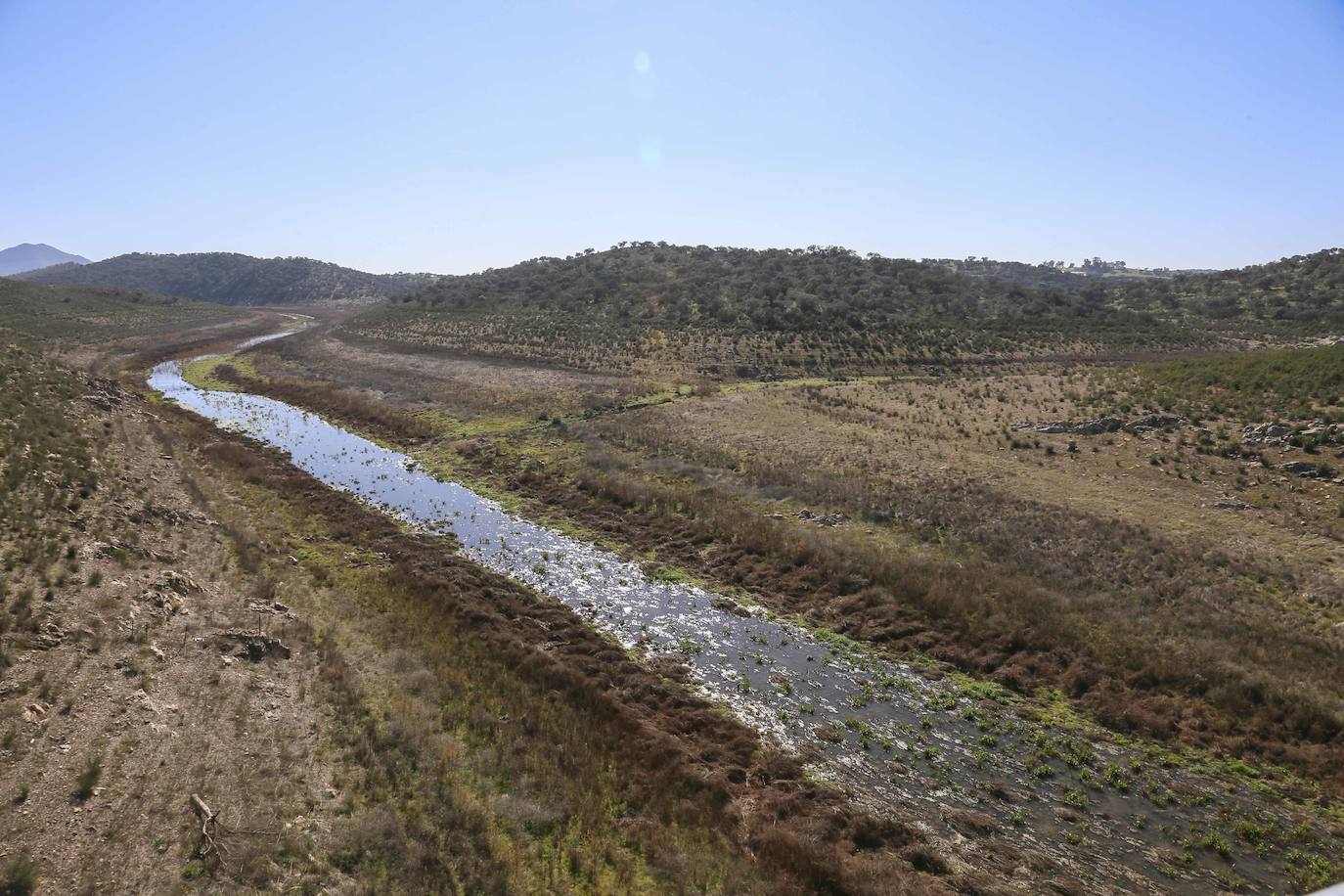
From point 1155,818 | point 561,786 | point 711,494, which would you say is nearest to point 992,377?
point 711,494

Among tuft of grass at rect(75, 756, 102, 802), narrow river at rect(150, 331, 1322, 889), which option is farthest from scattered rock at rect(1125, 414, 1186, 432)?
tuft of grass at rect(75, 756, 102, 802)

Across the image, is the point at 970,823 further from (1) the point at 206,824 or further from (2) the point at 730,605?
(1) the point at 206,824

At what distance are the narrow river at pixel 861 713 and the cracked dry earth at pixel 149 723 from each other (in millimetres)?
9150

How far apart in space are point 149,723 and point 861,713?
16.6m

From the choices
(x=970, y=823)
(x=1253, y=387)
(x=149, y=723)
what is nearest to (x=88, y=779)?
(x=149, y=723)

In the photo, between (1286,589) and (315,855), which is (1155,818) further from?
(315,855)

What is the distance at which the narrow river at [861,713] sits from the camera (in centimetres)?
1295

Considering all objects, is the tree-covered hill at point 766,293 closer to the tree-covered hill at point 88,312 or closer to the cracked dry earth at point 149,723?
the tree-covered hill at point 88,312

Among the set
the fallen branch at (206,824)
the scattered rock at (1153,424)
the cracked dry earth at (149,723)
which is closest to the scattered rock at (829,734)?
the cracked dry earth at (149,723)

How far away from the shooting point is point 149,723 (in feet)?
42.0

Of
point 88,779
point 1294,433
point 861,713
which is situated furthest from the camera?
point 1294,433

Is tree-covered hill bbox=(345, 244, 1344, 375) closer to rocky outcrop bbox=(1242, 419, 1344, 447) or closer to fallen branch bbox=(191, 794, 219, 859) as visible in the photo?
rocky outcrop bbox=(1242, 419, 1344, 447)

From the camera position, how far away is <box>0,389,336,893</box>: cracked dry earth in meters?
9.97

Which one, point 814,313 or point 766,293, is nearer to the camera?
point 814,313
